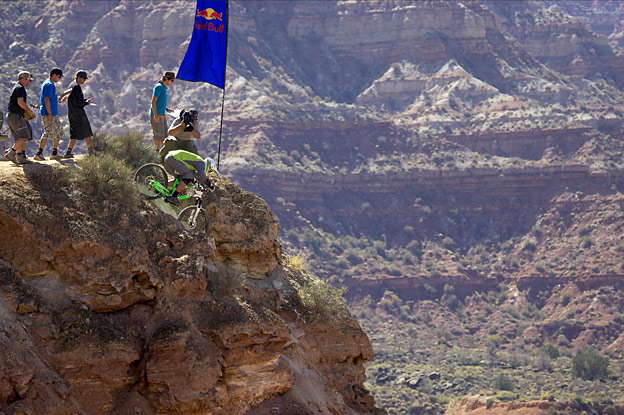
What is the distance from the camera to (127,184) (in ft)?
57.6

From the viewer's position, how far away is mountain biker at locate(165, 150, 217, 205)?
1819 cm

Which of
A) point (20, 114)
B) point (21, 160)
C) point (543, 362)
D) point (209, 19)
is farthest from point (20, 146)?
point (543, 362)

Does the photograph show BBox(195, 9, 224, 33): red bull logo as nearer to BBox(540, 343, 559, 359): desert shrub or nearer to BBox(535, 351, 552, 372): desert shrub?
BBox(535, 351, 552, 372): desert shrub

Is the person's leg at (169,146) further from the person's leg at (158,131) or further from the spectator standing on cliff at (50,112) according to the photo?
the spectator standing on cliff at (50,112)

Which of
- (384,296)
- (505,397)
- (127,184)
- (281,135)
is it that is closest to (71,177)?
(127,184)

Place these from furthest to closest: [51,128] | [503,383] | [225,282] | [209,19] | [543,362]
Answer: [543,362], [503,383], [209,19], [51,128], [225,282]

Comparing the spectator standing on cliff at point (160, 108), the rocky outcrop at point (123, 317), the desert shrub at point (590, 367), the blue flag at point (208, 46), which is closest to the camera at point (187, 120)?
the spectator standing on cliff at point (160, 108)

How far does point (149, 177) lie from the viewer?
18.6 metres

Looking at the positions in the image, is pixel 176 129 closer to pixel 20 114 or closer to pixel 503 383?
pixel 20 114

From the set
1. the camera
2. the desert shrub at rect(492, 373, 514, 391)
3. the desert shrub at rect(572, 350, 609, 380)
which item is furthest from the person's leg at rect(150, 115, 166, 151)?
the desert shrub at rect(572, 350, 609, 380)

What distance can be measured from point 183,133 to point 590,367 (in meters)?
75.3

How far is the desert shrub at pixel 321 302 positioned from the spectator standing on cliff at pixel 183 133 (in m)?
3.36

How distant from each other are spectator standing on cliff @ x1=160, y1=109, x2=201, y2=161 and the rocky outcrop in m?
1.41

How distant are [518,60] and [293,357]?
14052 centimetres
